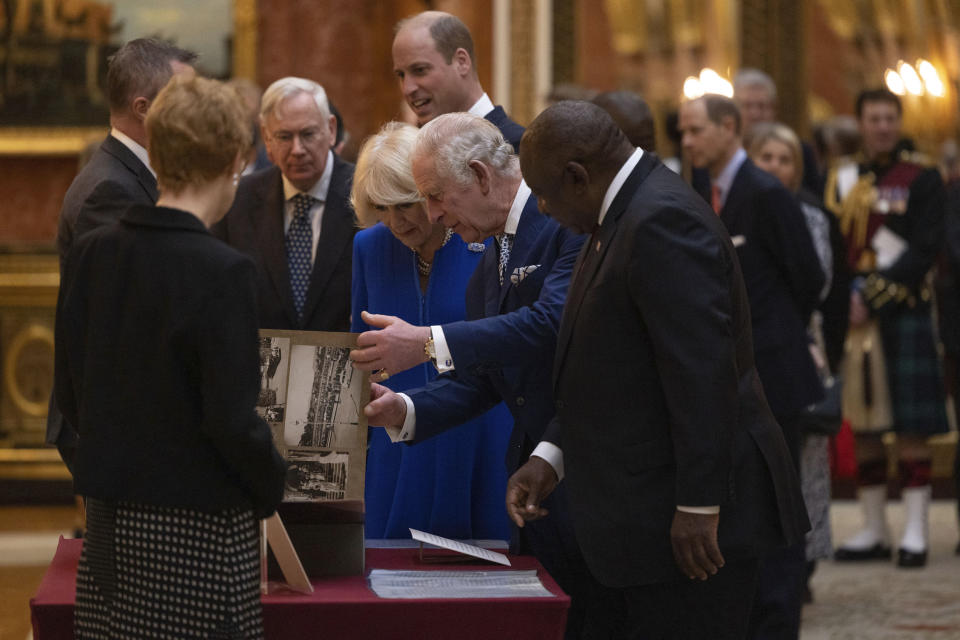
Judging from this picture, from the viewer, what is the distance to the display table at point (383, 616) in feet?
8.63

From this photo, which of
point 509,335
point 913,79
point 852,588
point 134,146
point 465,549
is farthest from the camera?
point 913,79

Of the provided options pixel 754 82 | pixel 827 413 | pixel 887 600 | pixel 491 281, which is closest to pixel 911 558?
pixel 887 600

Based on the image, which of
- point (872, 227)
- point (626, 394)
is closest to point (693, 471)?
point (626, 394)

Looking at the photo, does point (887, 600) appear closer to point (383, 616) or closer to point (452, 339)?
point (452, 339)

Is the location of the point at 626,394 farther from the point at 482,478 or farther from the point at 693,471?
the point at 482,478

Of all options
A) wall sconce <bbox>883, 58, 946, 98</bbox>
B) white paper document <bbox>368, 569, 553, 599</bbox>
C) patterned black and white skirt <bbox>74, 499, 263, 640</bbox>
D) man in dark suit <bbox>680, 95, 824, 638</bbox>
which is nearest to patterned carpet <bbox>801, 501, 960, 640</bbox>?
man in dark suit <bbox>680, 95, 824, 638</bbox>

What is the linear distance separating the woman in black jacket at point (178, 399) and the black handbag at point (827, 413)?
3.81 meters

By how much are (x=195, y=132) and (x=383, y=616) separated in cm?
94

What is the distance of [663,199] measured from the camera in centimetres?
267

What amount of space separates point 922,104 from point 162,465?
27.8 feet

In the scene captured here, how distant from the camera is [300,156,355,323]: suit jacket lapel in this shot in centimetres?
468

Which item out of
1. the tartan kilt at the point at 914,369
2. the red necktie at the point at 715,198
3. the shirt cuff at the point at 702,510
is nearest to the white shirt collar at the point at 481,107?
the red necktie at the point at 715,198

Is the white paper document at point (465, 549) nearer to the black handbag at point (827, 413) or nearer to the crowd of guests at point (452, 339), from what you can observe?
the crowd of guests at point (452, 339)

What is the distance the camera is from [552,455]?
118 inches
